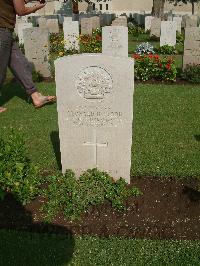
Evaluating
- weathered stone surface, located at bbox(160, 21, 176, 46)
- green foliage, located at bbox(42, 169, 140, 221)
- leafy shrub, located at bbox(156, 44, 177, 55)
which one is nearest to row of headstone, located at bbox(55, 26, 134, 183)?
green foliage, located at bbox(42, 169, 140, 221)

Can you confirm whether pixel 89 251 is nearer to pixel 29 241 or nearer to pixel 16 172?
pixel 29 241

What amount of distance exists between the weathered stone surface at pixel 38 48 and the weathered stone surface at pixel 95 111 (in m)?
5.88

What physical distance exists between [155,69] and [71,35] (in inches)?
215

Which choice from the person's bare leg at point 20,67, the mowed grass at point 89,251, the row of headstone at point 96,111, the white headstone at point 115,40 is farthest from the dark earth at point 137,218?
the white headstone at point 115,40

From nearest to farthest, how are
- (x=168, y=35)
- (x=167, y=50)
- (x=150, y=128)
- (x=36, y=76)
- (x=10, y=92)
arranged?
(x=150, y=128)
(x=10, y=92)
(x=36, y=76)
(x=167, y=50)
(x=168, y=35)

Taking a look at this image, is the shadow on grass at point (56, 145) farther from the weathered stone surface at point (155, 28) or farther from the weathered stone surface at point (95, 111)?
the weathered stone surface at point (155, 28)

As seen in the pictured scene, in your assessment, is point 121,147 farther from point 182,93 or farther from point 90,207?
point 182,93

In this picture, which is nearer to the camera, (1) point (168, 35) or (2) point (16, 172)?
(2) point (16, 172)

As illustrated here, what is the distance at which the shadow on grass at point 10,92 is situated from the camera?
26.3 ft

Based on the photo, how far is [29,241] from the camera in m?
3.50

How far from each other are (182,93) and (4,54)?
4.07 metres

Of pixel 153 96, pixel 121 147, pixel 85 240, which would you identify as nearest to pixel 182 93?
pixel 153 96

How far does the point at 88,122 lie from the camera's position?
4.00m

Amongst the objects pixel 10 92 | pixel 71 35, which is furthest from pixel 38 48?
pixel 71 35
